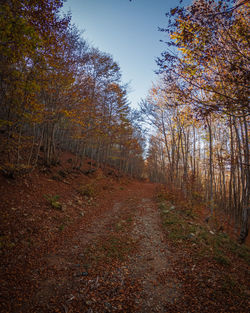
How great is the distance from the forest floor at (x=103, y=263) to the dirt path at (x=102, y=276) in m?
0.02

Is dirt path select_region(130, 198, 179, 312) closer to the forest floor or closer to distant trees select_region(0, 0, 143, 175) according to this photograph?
the forest floor

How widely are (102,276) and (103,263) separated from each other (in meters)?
0.48

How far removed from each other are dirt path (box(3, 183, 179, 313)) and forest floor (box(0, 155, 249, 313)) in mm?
17

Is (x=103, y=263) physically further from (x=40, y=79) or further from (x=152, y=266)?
(x=40, y=79)

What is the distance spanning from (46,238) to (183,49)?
7.46 meters

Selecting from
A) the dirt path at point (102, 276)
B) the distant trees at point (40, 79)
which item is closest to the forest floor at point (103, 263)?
the dirt path at point (102, 276)

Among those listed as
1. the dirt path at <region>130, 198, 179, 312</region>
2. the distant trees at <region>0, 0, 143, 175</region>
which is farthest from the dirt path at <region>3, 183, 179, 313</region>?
the distant trees at <region>0, 0, 143, 175</region>

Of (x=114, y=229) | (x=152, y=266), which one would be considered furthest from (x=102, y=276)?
(x=114, y=229)

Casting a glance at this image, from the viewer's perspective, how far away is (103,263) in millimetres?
3918

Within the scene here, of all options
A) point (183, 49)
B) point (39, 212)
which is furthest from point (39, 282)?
point (183, 49)

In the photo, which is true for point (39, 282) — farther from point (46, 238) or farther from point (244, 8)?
point (244, 8)

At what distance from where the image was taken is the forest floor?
9.14ft

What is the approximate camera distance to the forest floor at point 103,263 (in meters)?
2.79

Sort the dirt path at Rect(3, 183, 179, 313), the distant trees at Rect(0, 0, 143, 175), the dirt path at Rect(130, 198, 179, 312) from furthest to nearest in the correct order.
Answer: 1. the distant trees at Rect(0, 0, 143, 175)
2. the dirt path at Rect(130, 198, 179, 312)
3. the dirt path at Rect(3, 183, 179, 313)
